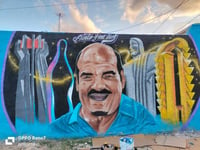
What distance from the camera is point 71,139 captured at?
505 cm

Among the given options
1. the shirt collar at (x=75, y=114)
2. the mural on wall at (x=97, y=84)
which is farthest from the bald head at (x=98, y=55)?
the shirt collar at (x=75, y=114)

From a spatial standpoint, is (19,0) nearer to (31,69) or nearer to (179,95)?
(31,69)

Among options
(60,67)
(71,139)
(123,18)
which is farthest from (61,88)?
(123,18)

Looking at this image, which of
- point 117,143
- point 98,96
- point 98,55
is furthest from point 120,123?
point 98,55

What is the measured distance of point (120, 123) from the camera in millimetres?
5297

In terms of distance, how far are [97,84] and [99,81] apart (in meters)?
0.08

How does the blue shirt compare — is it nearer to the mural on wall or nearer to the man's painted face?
the mural on wall

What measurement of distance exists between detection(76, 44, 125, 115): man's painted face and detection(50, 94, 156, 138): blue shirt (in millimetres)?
227

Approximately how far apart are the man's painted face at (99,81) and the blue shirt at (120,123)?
227 mm

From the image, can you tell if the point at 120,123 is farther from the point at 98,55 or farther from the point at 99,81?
the point at 98,55

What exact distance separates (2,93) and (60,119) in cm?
139

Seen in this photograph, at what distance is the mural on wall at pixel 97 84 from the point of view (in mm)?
4988

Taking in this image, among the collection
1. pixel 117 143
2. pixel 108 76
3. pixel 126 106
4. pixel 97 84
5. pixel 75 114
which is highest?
pixel 108 76

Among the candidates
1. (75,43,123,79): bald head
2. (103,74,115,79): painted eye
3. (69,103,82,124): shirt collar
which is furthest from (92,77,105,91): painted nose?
(69,103,82,124): shirt collar
